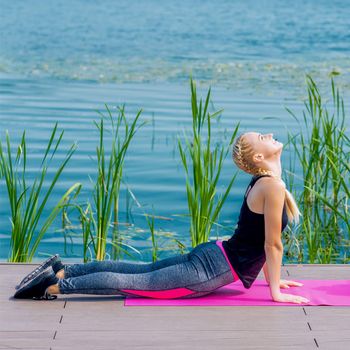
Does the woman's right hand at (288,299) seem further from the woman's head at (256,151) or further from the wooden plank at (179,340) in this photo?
the woman's head at (256,151)

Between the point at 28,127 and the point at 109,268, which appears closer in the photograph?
the point at 109,268

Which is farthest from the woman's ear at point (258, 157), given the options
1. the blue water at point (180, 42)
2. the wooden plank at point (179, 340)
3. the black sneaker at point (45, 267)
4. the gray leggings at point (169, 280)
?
the blue water at point (180, 42)

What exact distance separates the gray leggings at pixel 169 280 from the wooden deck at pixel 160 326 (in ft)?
0.17

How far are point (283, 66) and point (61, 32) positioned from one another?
5902mm

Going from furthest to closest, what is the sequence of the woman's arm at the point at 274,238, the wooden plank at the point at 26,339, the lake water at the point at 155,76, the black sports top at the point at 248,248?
the lake water at the point at 155,76 < the black sports top at the point at 248,248 < the woman's arm at the point at 274,238 < the wooden plank at the point at 26,339

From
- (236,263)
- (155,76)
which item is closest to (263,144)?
(236,263)

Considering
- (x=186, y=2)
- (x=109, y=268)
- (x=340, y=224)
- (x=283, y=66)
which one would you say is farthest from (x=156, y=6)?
(x=109, y=268)

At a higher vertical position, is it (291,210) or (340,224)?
(291,210)

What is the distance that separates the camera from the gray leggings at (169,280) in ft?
12.8

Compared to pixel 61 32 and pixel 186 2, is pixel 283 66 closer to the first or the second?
pixel 61 32

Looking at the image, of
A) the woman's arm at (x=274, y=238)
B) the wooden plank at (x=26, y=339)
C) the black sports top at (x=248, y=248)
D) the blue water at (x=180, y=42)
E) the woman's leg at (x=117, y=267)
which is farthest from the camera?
the blue water at (x=180, y=42)

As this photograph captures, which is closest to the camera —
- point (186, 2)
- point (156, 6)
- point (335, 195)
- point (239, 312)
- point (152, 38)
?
point (239, 312)

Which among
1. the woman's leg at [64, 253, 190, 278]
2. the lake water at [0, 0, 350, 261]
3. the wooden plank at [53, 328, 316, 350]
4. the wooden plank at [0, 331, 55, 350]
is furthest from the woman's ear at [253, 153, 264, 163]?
the lake water at [0, 0, 350, 261]

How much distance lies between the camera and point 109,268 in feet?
13.3
